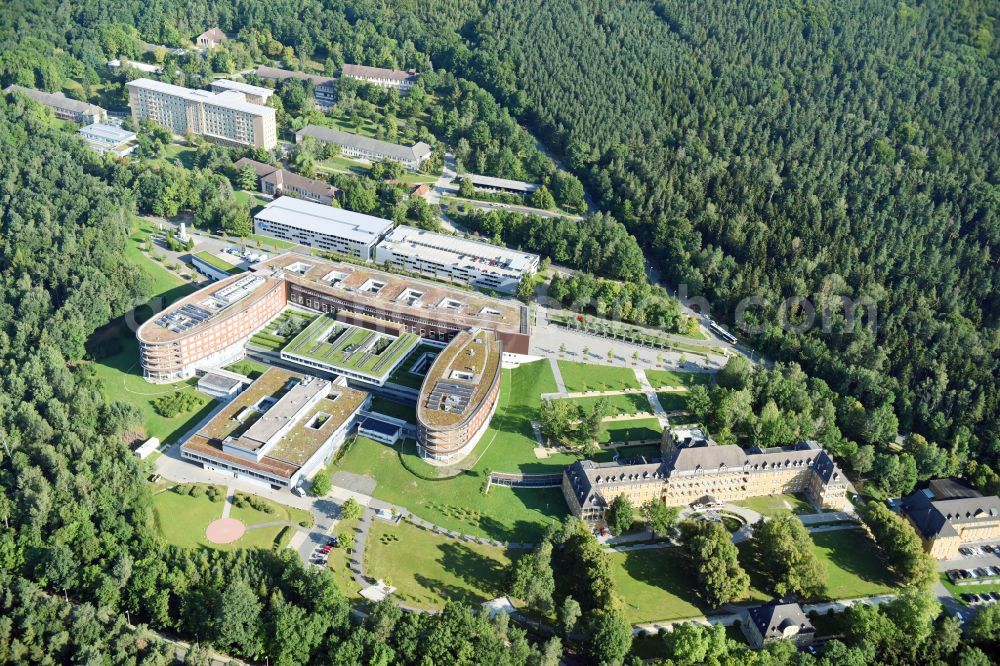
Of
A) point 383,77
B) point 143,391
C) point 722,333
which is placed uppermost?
point 383,77

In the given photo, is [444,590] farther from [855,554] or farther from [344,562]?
[855,554]

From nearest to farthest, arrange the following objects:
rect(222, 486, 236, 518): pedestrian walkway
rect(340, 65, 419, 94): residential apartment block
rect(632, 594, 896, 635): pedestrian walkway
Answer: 1. rect(632, 594, 896, 635): pedestrian walkway
2. rect(222, 486, 236, 518): pedestrian walkway
3. rect(340, 65, 419, 94): residential apartment block

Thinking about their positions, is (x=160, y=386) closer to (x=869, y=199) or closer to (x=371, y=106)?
(x=371, y=106)

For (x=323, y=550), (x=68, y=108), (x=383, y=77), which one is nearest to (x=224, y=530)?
(x=323, y=550)

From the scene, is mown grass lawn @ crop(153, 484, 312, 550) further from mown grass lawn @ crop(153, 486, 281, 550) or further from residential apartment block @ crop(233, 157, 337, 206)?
residential apartment block @ crop(233, 157, 337, 206)

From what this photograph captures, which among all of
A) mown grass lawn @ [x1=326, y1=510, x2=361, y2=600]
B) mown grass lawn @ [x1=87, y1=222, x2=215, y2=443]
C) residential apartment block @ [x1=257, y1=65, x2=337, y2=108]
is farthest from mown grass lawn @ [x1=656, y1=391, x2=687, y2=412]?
residential apartment block @ [x1=257, y1=65, x2=337, y2=108]

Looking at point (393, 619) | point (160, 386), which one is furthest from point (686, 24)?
point (393, 619)

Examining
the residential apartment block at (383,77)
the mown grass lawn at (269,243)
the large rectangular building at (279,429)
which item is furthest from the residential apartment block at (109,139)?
the large rectangular building at (279,429)
